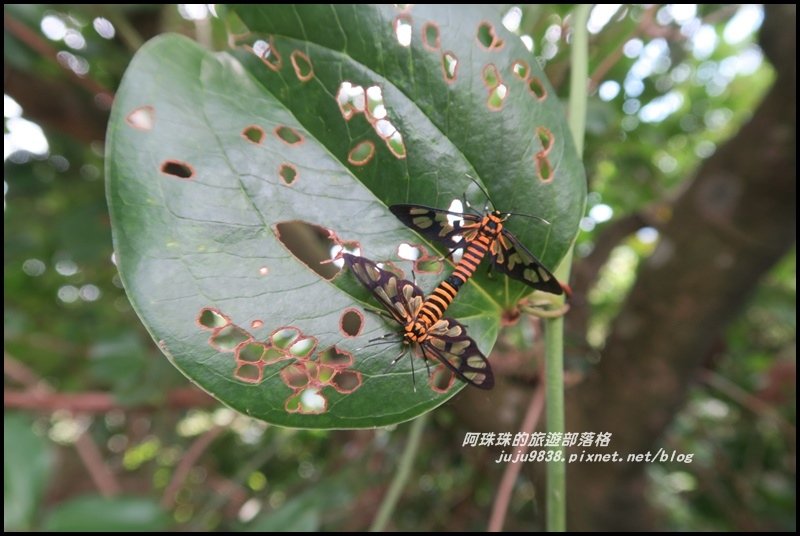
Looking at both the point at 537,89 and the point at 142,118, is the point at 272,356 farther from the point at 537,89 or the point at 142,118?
the point at 537,89

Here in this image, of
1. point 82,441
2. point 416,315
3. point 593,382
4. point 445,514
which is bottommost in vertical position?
point 445,514

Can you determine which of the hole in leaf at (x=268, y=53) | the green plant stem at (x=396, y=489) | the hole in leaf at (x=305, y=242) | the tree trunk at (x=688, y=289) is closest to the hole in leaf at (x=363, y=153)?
the hole in leaf at (x=268, y=53)

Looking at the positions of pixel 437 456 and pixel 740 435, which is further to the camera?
pixel 740 435

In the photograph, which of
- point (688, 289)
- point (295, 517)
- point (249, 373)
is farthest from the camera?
point (688, 289)

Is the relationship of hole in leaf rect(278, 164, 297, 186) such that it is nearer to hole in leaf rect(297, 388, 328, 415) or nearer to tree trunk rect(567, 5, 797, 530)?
hole in leaf rect(297, 388, 328, 415)

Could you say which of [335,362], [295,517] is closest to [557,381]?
[335,362]

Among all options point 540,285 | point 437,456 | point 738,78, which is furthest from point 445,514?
point 738,78

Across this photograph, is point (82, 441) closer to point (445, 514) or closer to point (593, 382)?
point (445, 514)
